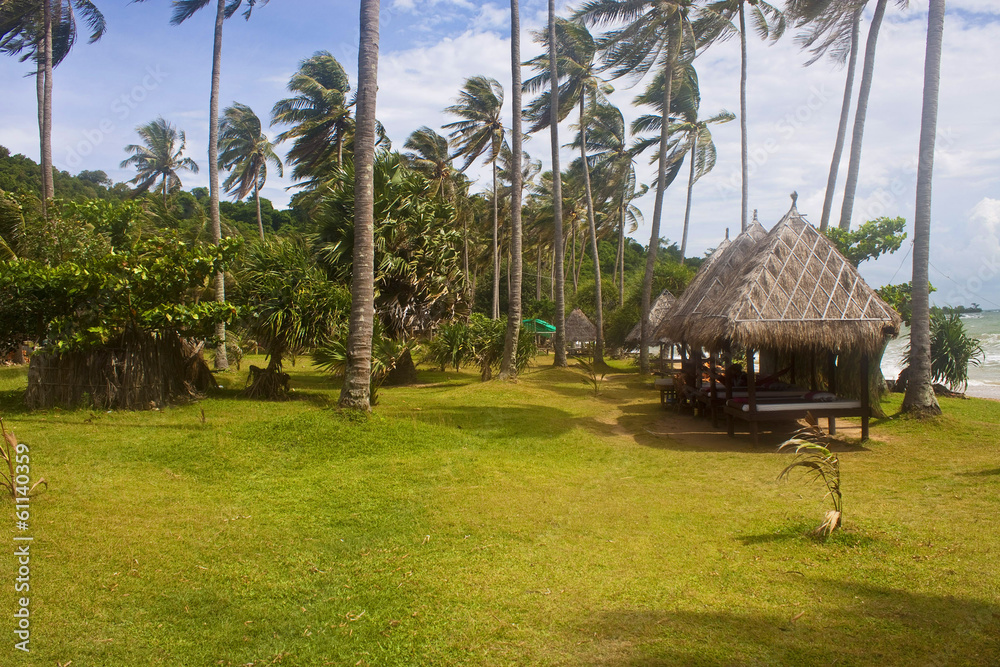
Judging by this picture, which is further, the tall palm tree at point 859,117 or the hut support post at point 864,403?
the tall palm tree at point 859,117

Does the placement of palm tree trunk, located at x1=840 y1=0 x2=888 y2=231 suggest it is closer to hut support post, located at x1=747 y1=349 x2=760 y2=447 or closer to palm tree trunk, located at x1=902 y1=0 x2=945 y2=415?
palm tree trunk, located at x1=902 y1=0 x2=945 y2=415

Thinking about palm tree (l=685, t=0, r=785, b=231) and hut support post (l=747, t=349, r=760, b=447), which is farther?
palm tree (l=685, t=0, r=785, b=231)

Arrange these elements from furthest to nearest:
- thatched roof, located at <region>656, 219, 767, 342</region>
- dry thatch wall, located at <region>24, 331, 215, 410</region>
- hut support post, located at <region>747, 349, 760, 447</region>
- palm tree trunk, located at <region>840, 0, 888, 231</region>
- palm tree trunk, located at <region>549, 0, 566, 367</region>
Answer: palm tree trunk, located at <region>549, 0, 566, 367</region>, palm tree trunk, located at <region>840, 0, 888, 231</region>, thatched roof, located at <region>656, 219, 767, 342</region>, dry thatch wall, located at <region>24, 331, 215, 410</region>, hut support post, located at <region>747, 349, 760, 447</region>

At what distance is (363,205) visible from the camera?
388 inches

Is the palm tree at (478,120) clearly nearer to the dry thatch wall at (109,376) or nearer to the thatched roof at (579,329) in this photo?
the thatched roof at (579,329)

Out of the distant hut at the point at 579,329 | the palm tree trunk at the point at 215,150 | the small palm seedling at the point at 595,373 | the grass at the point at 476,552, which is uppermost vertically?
the palm tree trunk at the point at 215,150

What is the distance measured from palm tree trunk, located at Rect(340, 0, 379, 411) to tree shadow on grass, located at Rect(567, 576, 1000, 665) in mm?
6684

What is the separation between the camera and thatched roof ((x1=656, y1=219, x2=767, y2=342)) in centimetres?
1276

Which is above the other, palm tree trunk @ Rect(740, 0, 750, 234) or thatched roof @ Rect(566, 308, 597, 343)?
palm tree trunk @ Rect(740, 0, 750, 234)

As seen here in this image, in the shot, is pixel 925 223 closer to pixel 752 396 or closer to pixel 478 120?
pixel 752 396

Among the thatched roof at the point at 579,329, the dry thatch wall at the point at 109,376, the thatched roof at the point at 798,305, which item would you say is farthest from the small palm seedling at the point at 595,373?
the dry thatch wall at the point at 109,376

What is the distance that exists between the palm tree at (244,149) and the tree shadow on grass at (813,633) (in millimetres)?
37648

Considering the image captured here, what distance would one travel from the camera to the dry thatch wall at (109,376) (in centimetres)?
1043

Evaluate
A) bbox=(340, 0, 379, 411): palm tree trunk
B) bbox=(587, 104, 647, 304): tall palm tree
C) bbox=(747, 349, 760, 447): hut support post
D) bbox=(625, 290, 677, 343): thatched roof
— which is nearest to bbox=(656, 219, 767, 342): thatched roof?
bbox=(747, 349, 760, 447): hut support post
